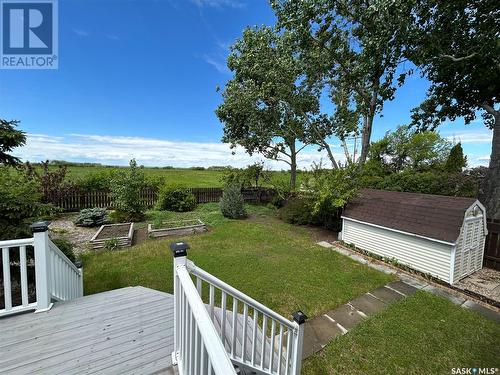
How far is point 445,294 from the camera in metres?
4.75

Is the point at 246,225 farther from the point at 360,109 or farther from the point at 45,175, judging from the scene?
the point at 45,175

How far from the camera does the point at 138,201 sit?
10.3 meters

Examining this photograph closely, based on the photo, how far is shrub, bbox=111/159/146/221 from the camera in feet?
32.2

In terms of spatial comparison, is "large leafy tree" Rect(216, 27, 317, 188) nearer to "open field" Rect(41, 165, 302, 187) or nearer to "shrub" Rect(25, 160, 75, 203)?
"open field" Rect(41, 165, 302, 187)

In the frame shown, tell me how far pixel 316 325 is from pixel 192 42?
11.6 meters

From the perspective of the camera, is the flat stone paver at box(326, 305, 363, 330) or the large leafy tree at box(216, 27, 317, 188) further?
the large leafy tree at box(216, 27, 317, 188)

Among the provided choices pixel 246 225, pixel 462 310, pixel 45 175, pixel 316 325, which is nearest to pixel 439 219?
pixel 462 310

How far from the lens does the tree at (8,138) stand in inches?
194

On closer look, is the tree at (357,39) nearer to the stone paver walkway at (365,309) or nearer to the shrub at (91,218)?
the stone paver walkway at (365,309)

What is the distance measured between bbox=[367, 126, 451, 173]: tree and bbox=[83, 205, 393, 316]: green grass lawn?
63.5ft

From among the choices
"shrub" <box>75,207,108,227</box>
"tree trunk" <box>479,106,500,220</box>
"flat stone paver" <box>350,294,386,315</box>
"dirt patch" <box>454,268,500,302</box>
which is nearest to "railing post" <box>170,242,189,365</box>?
"flat stone paver" <box>350,294,386,315</box>

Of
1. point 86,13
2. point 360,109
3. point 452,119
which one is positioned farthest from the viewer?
point 360,109

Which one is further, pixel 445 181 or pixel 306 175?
pixel 445 181

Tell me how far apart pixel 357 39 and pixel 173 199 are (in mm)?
11498
